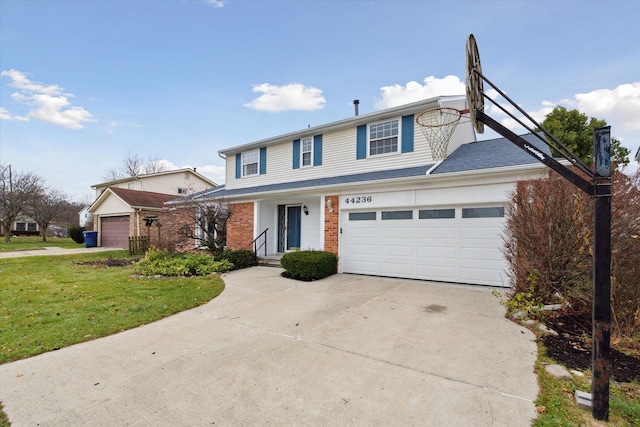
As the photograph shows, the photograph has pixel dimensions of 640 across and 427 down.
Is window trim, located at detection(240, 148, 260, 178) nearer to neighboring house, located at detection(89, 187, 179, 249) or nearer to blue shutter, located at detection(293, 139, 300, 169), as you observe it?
blue shutter, located at detection(293, 139, 300, 169)

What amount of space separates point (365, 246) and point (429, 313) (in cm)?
415

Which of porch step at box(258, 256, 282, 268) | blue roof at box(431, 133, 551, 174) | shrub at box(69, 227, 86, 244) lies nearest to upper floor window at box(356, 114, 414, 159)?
blue roof at box(431, 133, 551, 174)

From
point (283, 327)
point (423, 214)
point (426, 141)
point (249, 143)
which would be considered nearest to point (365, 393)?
point (283, 327)

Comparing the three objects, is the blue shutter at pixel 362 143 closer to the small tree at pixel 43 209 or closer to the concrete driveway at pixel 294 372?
the concrete driveway at pixel 294 372

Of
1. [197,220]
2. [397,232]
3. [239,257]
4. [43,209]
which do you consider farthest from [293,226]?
[43,209]

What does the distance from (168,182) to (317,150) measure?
19.8 m

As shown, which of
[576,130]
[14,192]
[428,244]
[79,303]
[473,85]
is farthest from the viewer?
[14,192]

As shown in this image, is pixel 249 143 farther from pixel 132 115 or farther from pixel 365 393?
pixel 365 393

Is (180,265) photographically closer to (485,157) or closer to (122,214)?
(485,157)

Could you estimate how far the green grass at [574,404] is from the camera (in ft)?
8.07

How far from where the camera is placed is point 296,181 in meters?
12.6

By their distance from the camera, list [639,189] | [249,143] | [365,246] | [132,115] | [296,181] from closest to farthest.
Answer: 1. [639,189]
2. [365,246]
3. [296,181]
4. [249,143]
5. [132,115]

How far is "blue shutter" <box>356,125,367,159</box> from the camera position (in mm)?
10992

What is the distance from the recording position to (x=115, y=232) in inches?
830
